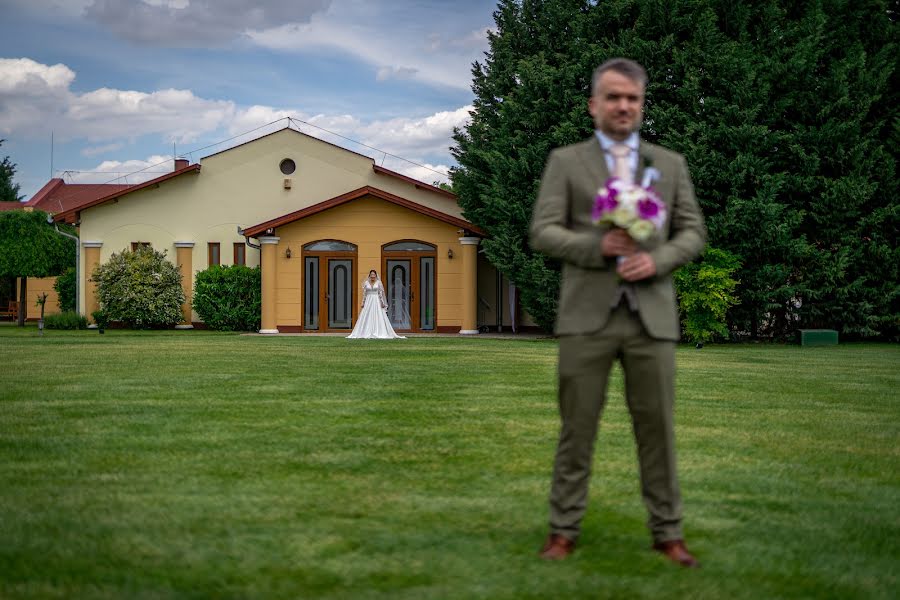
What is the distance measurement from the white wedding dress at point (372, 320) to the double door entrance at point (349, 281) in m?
4.06

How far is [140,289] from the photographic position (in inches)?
1345

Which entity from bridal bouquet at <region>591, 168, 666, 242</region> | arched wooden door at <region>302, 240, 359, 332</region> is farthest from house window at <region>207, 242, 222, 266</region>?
bridal bouquet at <region>591, 168, 666, 242</region>

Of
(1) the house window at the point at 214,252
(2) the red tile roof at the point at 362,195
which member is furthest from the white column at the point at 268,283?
(1) the house window at the point at 214,252

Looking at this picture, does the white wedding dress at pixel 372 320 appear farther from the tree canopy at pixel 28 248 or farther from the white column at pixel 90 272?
the tree canopy at pixel 28 248

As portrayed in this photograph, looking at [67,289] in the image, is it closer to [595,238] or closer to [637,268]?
[595,238]

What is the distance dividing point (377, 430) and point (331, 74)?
25.1m

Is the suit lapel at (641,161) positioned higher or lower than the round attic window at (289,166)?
lower

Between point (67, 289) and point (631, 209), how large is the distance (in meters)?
44.0

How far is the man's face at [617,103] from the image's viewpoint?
447 cm

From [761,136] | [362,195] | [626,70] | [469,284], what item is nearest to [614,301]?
[626,70]

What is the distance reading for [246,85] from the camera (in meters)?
33.5

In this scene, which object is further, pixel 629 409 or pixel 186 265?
pixel 186 265

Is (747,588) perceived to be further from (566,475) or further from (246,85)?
(246,85)

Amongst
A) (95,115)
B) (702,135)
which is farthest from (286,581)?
(95,115)
